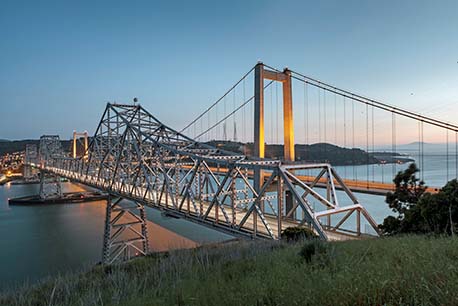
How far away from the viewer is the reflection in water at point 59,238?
55.8 ft

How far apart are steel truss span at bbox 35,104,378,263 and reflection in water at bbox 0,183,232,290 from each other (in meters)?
2.07

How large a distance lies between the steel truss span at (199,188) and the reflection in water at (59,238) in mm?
2069

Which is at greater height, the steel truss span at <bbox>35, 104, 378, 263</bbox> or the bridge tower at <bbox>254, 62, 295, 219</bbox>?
the bridge tower at <bbox>254, 62, 295, 219</bbox>

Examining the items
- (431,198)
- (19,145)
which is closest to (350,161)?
(431,198)

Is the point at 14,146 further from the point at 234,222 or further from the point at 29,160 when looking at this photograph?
the point at 234,222

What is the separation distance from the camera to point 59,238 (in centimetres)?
2334

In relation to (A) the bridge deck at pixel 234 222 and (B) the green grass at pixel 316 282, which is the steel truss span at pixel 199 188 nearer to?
(A) the bridge deck at pixel 234 222

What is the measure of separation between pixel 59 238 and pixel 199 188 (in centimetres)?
1613

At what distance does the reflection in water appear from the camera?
1700 centimetres

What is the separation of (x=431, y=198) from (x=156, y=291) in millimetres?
6105

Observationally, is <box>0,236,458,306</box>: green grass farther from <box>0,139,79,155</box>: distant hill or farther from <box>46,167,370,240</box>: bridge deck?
<box>0,139,79,155</box>: distant hill

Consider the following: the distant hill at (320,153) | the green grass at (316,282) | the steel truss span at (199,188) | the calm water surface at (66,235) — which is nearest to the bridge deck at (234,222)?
the steel truss span at (199,188)

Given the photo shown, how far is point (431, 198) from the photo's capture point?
22.0ft

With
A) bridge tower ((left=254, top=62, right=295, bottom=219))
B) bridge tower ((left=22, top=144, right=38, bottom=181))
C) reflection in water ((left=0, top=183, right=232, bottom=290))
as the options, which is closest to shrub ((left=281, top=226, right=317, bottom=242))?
bridge tower ((left=254, top=62, right=295, bottom=219))
